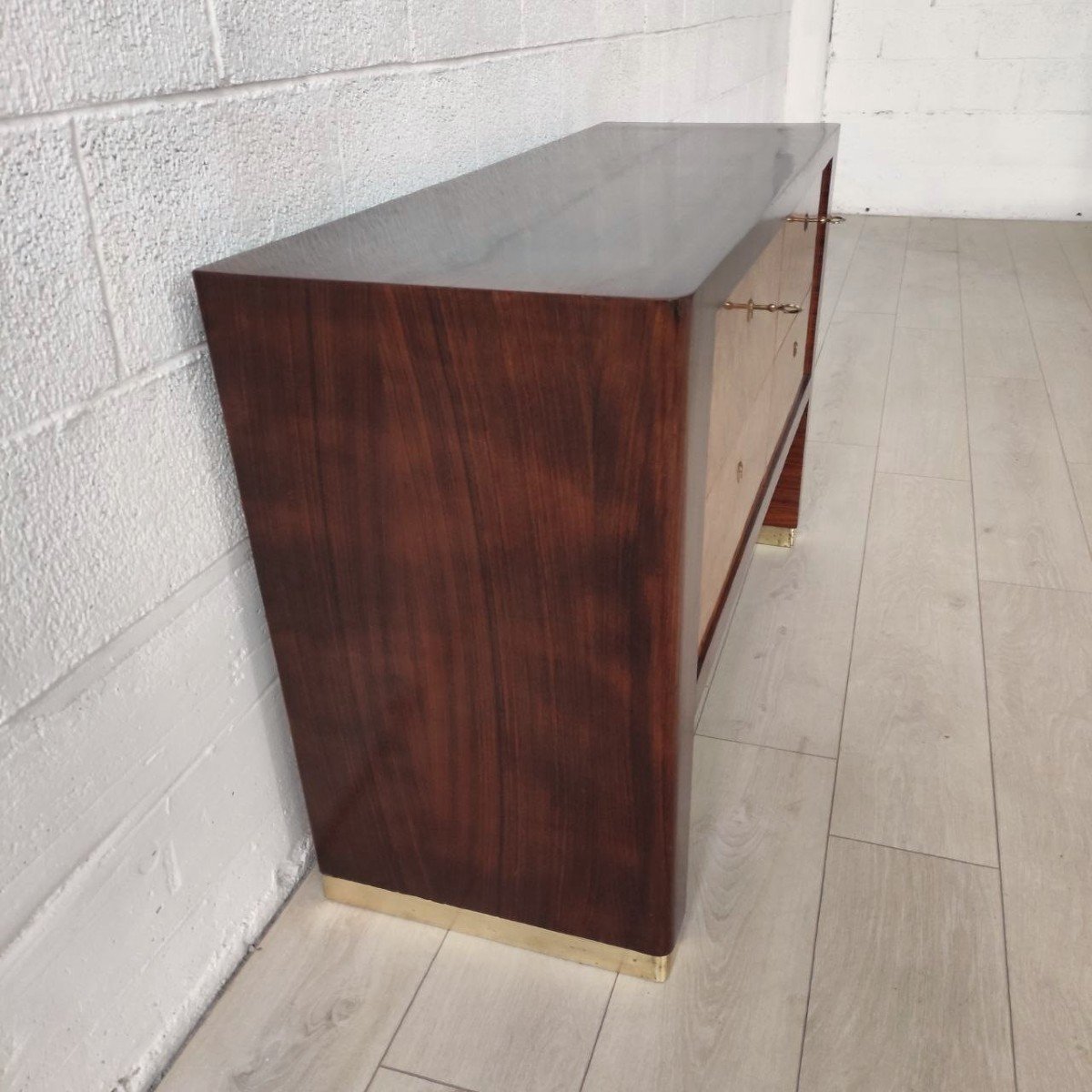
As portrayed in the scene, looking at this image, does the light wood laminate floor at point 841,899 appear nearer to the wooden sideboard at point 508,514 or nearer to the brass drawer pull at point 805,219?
the wooden sideboard at point 508,514

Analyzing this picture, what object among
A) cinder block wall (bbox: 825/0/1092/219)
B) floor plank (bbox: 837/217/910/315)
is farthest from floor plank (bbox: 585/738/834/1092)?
cinder block wall (bbox: 825/0/1092/219)

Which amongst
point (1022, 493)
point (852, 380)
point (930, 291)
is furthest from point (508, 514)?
point (930, 291)

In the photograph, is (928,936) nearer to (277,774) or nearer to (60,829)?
(277,774)

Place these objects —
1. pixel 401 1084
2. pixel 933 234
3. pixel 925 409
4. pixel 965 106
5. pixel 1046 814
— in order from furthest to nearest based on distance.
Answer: pixel 965 106
pixel 933 234
pixel 925 409
pixel 1046 814
pixel 401 1084

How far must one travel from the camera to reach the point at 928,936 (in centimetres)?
119

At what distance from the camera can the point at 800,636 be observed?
1.77 metres

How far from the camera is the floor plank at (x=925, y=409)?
2.43m

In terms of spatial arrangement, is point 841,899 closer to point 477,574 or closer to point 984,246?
point 477,574

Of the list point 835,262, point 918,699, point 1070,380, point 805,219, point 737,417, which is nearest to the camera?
point 737,417

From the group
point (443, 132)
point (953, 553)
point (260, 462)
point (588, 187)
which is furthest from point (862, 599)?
point (260, 462)

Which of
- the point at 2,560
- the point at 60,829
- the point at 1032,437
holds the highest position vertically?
the point at 2,560

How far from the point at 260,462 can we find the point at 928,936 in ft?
3.04

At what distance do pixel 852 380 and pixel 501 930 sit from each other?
2.22 metres

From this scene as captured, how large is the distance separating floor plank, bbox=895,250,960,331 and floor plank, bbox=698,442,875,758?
56.9 inches
